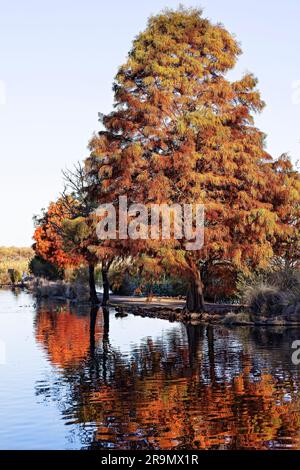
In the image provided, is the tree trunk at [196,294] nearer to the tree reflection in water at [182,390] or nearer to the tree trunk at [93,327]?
the tree trunk at [93,327]

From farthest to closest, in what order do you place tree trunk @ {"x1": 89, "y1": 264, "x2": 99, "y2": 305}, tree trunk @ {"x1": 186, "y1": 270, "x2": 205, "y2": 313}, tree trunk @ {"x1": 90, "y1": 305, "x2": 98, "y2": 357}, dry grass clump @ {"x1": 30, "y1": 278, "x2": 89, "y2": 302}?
dry grass clump @ {"x1": 30, "y1": 278, "x2": 89, "y2": 302}
tree trunk @ {"x1": 89, "y1": 264, "x2": 99, "y2": 305}
tree trunk @ {"x1": 186, "y1": 270, "x2": 205, "y2": 313}
tree trunk @ {"x1": 90, "y1": 305, "x2": 98, "y2": 357}

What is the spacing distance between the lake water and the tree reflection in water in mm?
19

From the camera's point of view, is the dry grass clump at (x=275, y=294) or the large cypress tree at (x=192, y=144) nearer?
the dry grass clump at (x=275, y=294)

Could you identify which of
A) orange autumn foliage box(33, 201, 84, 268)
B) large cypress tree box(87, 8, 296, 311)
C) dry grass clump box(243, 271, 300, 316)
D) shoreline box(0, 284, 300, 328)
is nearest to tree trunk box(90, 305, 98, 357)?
shoreline box(0, 284, 300, 328)

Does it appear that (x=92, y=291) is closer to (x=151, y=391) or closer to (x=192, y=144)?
(x=192, y=144)

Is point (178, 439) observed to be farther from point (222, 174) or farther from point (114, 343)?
point (222, 174)

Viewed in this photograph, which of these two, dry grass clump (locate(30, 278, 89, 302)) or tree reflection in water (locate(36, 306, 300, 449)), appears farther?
dry grass clump (locate(30, 278, 89, 302))

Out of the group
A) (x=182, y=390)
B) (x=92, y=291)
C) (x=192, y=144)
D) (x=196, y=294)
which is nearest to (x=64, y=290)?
(x=92, y=291)

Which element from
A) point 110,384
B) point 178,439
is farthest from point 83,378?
point 178,439

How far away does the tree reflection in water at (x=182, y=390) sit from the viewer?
10.8m

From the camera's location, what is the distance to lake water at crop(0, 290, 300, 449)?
10.8 meters

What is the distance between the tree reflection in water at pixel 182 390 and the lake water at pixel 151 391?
2cm

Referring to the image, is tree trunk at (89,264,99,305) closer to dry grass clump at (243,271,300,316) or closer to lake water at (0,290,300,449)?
dry grass clump at (243,271,300,316)

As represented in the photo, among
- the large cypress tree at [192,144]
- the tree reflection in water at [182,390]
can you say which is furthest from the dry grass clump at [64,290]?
the tree reflection in water at [182,390]
